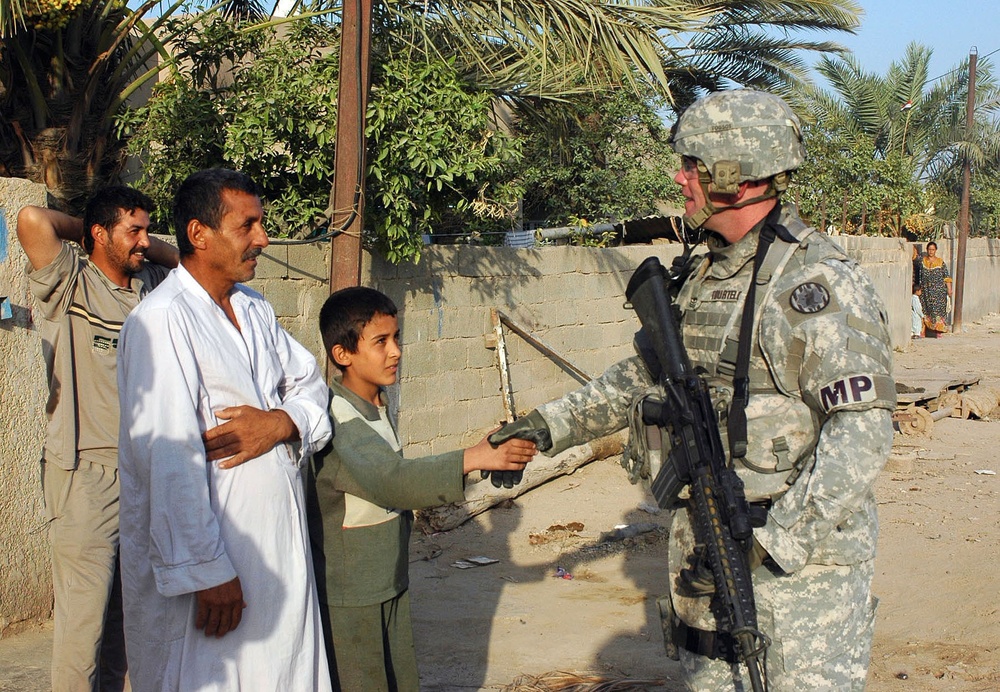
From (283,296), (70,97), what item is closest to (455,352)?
(283,296)

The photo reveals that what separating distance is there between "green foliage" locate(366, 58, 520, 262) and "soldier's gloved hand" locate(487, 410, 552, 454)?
146 inches

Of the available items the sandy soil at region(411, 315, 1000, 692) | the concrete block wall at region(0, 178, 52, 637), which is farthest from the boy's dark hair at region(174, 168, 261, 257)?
the sandy soil at region(411, 315, 1000, 692)

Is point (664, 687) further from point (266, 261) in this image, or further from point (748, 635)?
point (266, 261)

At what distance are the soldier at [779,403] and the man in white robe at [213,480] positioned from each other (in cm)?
63

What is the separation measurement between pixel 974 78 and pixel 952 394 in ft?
49.3

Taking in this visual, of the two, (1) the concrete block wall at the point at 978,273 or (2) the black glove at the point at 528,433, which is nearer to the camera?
(2) the black glove at the point at 528,433

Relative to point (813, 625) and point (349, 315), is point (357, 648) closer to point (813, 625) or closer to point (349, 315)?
point (349, 315)

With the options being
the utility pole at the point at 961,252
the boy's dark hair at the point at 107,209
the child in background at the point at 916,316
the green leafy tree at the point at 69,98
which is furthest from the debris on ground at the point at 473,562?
the utility pole at the point at 961,252

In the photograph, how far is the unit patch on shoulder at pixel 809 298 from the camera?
2.40 metres

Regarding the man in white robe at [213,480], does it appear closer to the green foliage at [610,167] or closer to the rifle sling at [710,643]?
the rifle sling at [710,643]

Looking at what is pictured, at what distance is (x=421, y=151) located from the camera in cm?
627

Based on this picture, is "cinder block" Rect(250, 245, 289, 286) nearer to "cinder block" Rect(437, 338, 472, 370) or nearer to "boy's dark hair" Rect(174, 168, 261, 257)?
"cinder block" Rect(437, 338, 472, 370)

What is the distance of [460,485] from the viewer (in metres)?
2.42

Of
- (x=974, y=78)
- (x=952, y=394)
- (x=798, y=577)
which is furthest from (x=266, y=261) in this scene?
(x=974, y=78)
